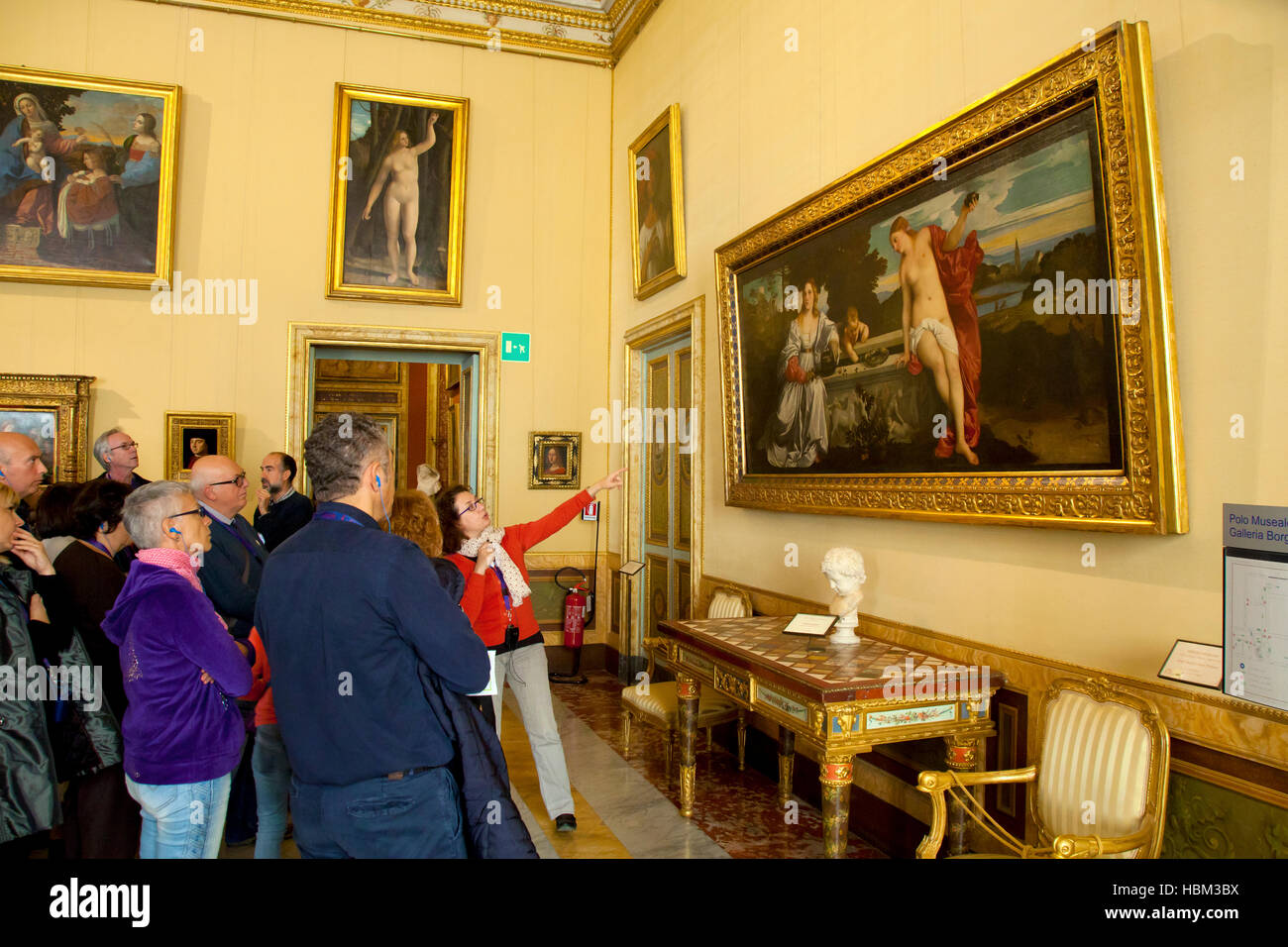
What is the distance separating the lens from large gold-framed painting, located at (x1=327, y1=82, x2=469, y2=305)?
28.2 feet

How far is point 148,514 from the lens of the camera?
115 inches

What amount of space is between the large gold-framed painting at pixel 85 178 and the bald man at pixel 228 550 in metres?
4.65

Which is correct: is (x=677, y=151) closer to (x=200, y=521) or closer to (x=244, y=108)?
(x=244, y=108)

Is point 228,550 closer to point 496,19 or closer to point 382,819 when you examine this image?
point 382,819

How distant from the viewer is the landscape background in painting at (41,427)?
7.61 m

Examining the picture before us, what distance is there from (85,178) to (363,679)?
7.97 meters

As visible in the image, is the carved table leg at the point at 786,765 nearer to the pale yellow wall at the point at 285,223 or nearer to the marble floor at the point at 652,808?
the marble floor at the point at 652,808

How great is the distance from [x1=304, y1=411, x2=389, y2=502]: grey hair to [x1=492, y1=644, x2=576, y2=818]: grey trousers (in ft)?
7.88

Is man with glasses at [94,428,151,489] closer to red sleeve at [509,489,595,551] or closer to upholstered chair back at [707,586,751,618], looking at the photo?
red sleeve at [509,489,595,551]

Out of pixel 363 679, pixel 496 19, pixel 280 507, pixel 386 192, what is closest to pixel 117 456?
pixel 280 507

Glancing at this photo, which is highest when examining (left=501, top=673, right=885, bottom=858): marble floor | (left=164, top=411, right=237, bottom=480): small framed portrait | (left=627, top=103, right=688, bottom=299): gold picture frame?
(left=627, top=103, right=688, bottom=299): gold picture frame

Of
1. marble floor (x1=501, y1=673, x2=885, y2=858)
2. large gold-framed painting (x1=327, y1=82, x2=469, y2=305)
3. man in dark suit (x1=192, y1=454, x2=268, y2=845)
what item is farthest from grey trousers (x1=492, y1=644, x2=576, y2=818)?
large gold-framed painting (x1=327, y1=82, x2=469, y2=305)

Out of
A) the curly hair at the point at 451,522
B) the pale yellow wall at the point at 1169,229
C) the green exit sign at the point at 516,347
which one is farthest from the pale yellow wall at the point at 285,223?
the curly hair at the point at 451,522

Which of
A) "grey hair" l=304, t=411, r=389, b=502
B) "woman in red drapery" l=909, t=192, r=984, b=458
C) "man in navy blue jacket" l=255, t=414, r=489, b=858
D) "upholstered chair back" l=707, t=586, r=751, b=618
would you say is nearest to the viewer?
"man in navy blue jacket" l=255, t=414, r=489, b=858
